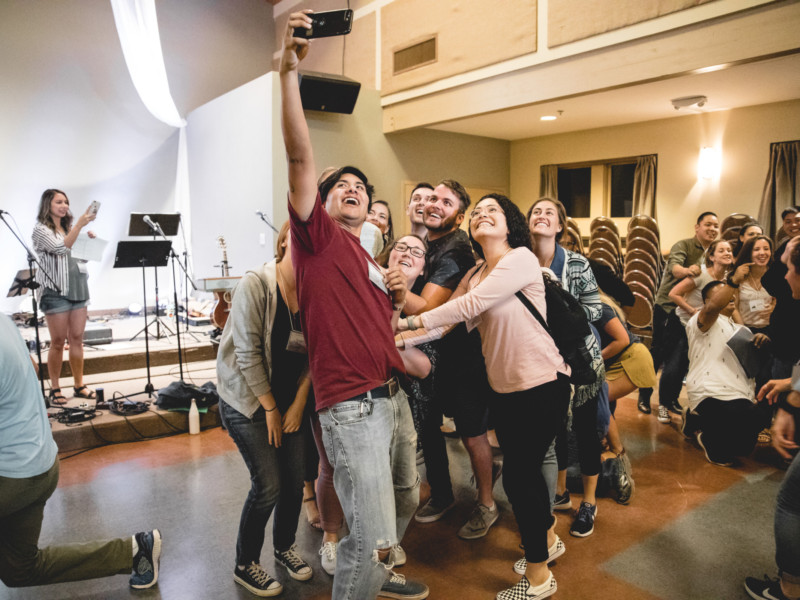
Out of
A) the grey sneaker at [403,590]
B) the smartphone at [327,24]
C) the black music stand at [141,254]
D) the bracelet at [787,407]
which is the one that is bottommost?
the grey sneaker at [403,590]

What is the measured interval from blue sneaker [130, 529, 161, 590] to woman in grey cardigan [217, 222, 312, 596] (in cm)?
35

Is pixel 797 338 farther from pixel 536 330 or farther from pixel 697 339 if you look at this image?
pixel 697 339

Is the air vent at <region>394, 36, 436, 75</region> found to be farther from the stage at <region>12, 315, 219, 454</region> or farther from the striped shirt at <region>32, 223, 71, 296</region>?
the striped shirt at <region>32, 223, 71, 296</region>

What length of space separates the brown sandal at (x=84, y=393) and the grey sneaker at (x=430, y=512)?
10.2 ft

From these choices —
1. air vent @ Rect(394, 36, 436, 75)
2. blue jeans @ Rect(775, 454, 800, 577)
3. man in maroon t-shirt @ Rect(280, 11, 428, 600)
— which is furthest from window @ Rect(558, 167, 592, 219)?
man in maroon t-shirt @ Rect(280, 11, 428, 600)

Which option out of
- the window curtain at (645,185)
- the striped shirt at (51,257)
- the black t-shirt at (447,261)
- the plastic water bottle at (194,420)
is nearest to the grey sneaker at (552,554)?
the black t-shirt at (447,261)

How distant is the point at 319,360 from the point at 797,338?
199 centimetres

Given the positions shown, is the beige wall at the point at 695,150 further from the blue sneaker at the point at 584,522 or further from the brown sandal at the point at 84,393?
the brown sandal at the point at 84,393

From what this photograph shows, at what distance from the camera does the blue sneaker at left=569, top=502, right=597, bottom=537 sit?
276cm

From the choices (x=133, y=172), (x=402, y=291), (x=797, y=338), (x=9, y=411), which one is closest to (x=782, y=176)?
(x=797, y=338)

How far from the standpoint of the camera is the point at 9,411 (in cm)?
185

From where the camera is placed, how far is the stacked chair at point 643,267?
722 cm

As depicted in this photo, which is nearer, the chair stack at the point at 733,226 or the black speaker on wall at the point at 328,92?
the chair stack at the point at 733,226

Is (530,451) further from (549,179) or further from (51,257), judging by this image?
(549,179)
